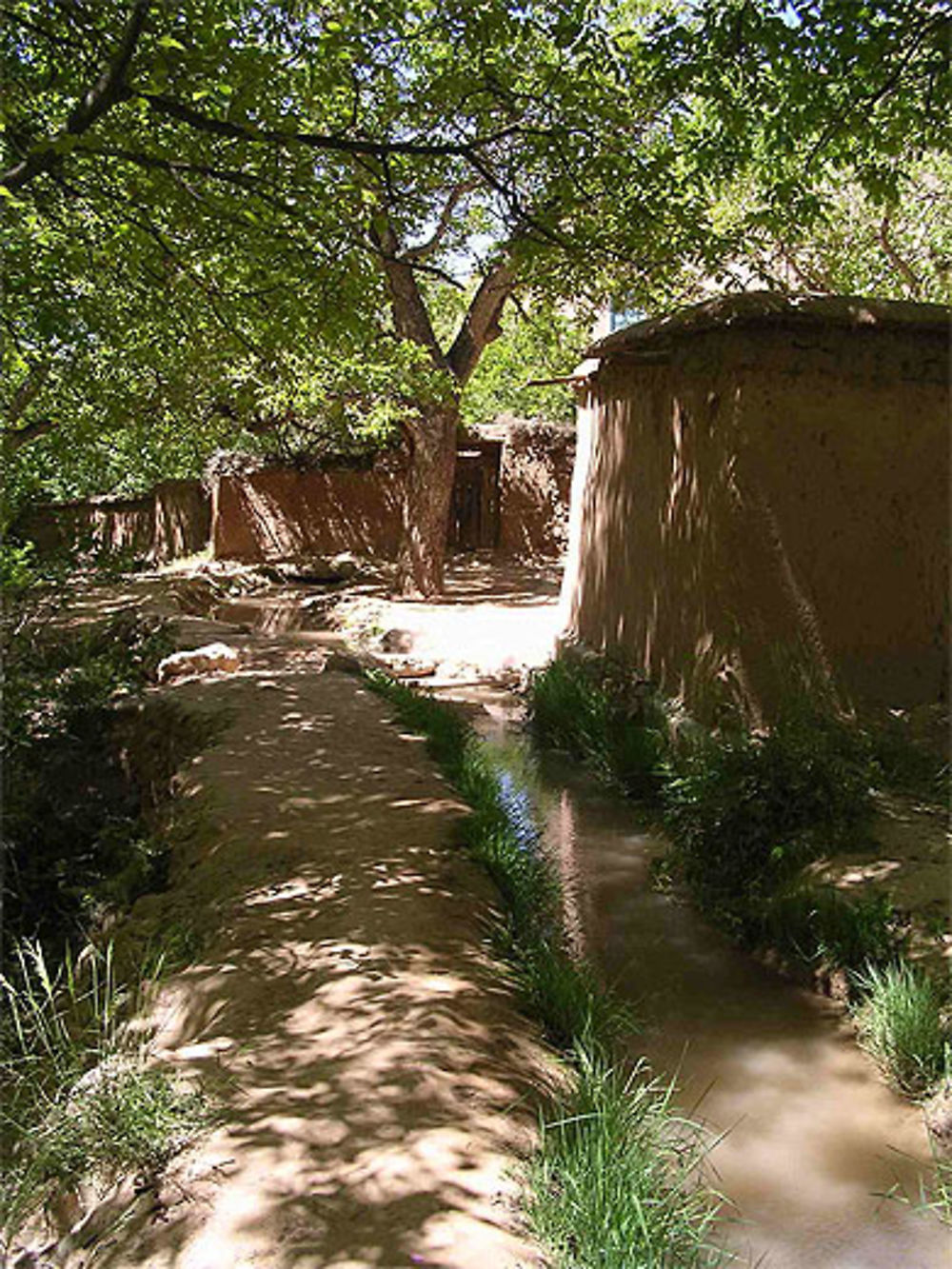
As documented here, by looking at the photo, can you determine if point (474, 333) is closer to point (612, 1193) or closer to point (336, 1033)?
point (336, 1033)

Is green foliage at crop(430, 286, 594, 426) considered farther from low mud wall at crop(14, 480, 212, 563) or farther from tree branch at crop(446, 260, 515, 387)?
low mud wall at crop(14, 480, 212, 563)

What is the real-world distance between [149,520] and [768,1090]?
18.9 metres

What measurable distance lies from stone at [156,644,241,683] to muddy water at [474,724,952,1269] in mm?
3965

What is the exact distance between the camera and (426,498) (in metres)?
14.4

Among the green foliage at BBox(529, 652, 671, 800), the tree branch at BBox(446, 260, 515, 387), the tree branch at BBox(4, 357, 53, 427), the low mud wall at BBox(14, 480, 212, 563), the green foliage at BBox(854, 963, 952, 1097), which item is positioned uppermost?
the tree branch at BBox(446, 260, 515, 387)

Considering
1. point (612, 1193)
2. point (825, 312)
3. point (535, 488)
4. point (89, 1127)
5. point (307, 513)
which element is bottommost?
point (89, 1127)

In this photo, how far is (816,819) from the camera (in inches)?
196

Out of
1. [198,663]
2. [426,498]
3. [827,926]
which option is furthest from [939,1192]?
[426,498]

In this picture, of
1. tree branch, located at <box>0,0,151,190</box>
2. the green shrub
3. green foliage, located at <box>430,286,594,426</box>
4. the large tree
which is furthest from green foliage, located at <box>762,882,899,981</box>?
green foliage, located at <box>430,286,594,426</box>

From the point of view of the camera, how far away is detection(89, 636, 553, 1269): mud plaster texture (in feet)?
7.71

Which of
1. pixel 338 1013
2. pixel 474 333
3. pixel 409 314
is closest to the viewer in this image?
pixel 338 1013

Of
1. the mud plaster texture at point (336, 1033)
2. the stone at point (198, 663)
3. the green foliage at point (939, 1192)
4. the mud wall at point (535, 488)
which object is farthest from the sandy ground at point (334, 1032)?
the mud wall at point (535, 488)

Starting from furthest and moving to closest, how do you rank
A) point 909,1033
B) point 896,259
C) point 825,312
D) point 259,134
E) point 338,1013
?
point 896,259, point 825,312, point 259,134, point 909,1033, point 338,1013

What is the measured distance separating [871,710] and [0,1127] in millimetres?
4571
